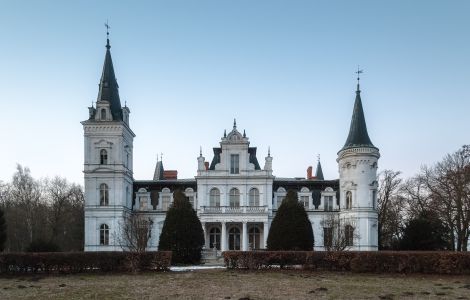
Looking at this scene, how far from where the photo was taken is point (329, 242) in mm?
29531

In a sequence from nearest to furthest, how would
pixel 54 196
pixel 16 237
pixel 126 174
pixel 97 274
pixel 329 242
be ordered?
1. pixel 97 274
2. pixel 329 242
3. pixel 126 174
4. pixel 16 237
5. pixel 54 196

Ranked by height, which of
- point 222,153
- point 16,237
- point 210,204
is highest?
point 222,153

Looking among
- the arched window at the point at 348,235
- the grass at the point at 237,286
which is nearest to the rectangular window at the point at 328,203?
the arched window at the point at 348,235

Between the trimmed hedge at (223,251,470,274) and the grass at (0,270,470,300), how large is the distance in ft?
2.90

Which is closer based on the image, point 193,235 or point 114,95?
point 193,235

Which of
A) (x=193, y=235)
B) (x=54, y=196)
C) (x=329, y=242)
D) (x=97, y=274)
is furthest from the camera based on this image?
(x=54, y=196)

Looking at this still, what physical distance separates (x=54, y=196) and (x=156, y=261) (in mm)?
43522

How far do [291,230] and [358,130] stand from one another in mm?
15072

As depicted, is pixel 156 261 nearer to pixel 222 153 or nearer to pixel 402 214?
pixel 222 153

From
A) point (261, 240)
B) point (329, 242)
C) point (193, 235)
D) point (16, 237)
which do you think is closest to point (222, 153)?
point (261, 240)

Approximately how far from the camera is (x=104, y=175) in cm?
4381

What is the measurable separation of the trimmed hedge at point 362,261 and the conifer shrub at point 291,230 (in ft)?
24.7

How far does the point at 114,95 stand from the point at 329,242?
25.2m

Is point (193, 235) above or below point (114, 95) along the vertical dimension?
below
